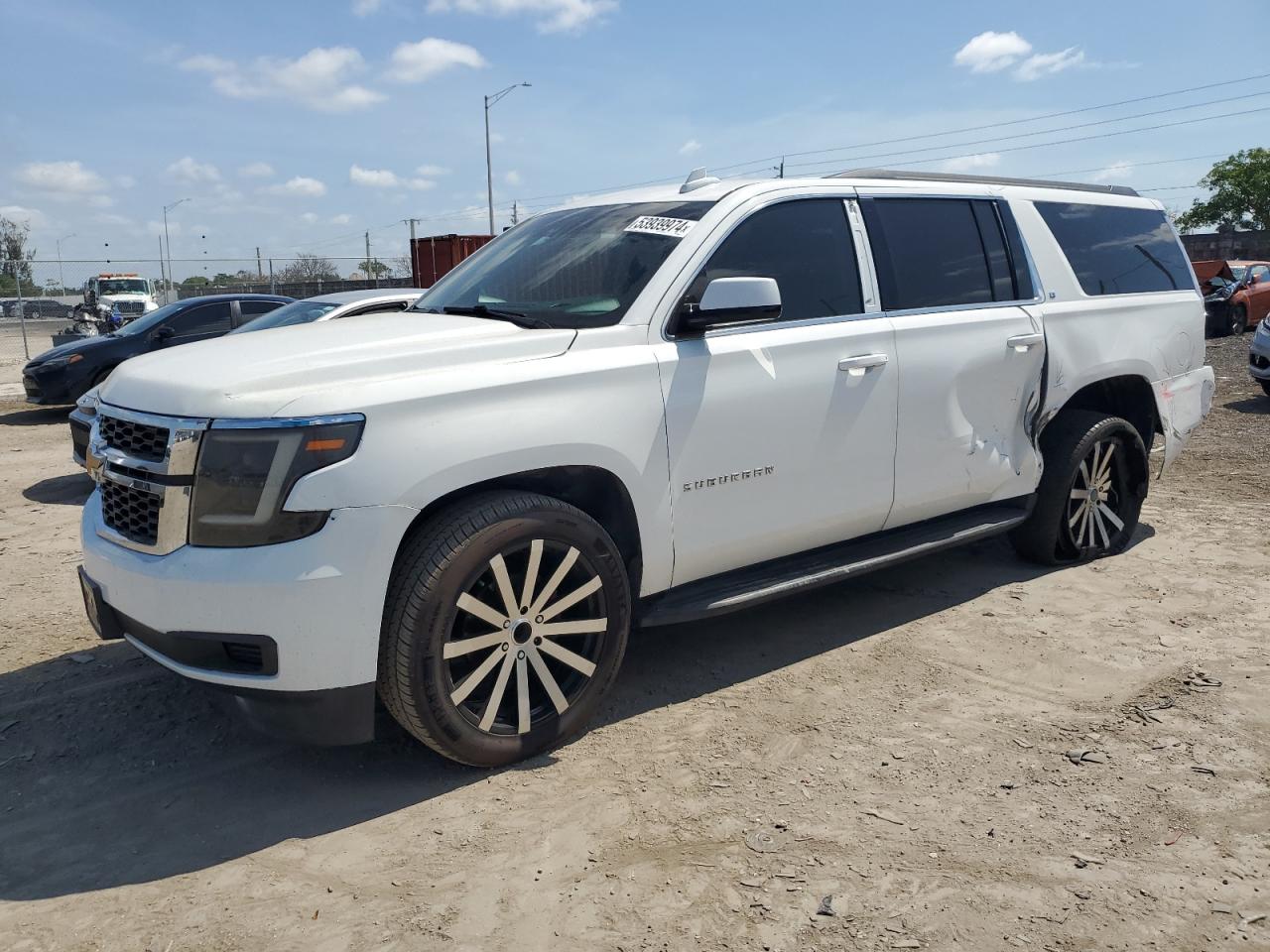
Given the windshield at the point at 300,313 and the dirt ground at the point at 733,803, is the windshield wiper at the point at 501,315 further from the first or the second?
the windshield at the point at 300,313

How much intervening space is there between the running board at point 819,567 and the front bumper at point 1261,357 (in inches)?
335

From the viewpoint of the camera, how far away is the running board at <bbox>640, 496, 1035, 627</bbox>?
12.5 feet

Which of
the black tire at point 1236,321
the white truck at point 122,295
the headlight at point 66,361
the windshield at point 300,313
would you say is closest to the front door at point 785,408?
the windshield at point 300,313

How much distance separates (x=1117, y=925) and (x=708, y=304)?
89.0 inches

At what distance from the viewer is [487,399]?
3.24m

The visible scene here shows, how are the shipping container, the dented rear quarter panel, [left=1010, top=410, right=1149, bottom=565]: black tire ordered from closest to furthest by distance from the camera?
the dented rear quarter panel → [left=1010, top=410, right=1149, bottom=565]: black tire → the shipping container

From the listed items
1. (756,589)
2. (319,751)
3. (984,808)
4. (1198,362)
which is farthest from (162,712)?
(1198,362)

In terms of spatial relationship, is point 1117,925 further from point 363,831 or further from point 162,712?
point 162,712

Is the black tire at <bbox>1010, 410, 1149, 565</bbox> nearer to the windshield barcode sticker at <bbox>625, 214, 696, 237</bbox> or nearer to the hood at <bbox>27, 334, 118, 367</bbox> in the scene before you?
the windshield barcode sticker at <bbox>625, 214, 696, 237</bbox>

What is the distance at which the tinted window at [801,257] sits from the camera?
13.1 ft

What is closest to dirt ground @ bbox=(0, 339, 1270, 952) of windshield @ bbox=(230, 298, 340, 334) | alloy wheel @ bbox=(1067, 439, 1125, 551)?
alloy wheel @ bbox=(1067, 439, 1125, 551)

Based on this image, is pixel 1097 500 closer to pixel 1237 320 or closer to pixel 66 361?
pixel 66 361

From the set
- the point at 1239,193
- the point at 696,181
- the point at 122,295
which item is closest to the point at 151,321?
the point at 696,181

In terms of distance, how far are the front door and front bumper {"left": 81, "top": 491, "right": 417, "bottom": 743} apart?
45.9 inches
